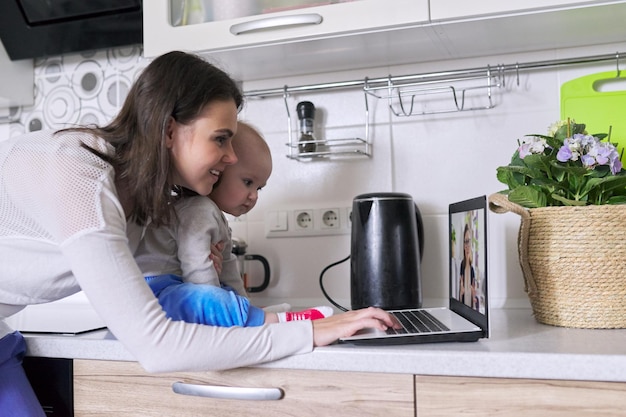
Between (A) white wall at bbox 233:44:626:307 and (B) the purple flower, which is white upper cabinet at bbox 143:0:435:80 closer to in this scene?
(A) white wall at bbox 233:44:626:307

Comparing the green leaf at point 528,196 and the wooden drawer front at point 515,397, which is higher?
the green leaf at point 528,196

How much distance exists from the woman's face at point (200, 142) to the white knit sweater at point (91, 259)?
0.37 feet

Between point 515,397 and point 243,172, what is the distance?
26.6 inches

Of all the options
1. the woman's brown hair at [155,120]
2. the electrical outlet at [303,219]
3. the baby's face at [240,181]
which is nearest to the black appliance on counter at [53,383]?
the woman's brown hair at [155,120]

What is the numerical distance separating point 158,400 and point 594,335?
2.30ft

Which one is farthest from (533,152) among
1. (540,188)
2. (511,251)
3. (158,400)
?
(158,400)

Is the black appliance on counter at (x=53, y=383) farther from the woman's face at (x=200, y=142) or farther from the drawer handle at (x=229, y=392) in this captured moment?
the woman's face at (x=200, y=142)

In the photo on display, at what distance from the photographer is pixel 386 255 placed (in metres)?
1.31

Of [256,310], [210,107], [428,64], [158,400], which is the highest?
[428,64]

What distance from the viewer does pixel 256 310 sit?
1143 mm

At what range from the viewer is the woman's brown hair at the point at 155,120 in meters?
1.04

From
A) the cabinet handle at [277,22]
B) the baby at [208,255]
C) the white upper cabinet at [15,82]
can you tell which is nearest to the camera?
the baby at [208,255]

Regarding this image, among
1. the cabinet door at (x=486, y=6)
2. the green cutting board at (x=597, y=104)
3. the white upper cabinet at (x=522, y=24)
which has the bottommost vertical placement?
the green cutting board at (x=597, y=104)

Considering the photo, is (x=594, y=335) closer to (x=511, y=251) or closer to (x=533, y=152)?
(x=533, y=152)
